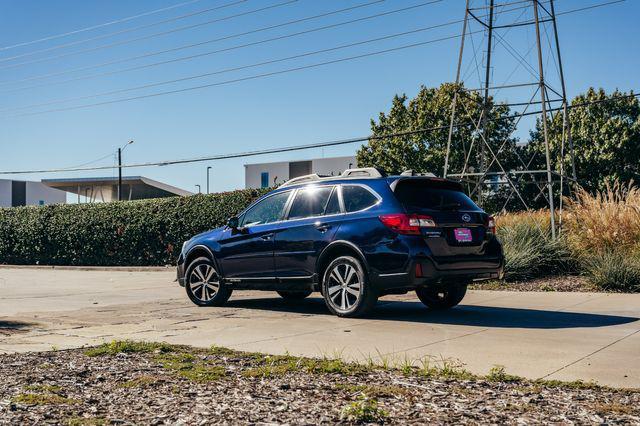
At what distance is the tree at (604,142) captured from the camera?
157 ft

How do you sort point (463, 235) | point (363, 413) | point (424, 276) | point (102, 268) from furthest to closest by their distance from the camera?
point (102, 268) < point (463, 235) < point (424, 276) < point (363, 413)

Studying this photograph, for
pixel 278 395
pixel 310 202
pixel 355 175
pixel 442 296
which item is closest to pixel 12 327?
pixel 310 202

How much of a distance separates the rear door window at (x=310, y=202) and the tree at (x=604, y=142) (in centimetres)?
3976

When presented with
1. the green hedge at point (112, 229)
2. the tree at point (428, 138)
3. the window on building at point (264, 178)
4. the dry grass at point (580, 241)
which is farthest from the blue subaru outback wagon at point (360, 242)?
the window on building at point (264, 178)

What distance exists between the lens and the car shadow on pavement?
339 inches

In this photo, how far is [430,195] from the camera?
30.4 feet

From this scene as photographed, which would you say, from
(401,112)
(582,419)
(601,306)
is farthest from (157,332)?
(401,112)

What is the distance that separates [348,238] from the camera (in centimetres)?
914

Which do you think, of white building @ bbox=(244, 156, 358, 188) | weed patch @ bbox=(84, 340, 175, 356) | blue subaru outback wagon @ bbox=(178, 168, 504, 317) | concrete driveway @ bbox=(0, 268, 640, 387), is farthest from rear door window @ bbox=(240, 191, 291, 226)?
white building @ bbox=(244, 156, 358, 188)

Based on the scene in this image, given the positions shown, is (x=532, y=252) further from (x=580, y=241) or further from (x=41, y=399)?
(x=41, y=399)

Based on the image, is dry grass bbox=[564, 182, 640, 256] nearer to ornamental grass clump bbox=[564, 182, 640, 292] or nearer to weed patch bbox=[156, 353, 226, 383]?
ornamental grass clump bbox=[564, 182, 640, 292]

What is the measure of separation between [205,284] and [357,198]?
304cm

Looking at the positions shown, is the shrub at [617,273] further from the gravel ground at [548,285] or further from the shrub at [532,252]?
the shrub at [532,252]

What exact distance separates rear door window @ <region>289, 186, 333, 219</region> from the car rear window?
1121 mm
